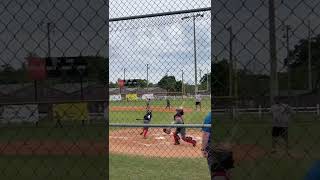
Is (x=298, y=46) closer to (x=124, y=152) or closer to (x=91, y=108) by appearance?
(x=91, y=108)

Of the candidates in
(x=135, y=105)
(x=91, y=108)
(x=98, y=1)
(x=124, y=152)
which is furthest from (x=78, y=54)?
(x=135, y=105)

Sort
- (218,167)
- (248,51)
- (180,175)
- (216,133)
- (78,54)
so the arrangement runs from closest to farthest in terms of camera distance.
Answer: (248,51), (218,167), (78,54), (216,133), (180,175)

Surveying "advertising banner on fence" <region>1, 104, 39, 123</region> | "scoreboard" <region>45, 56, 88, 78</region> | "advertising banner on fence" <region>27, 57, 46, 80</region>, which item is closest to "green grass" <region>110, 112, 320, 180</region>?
"scoreboard" <region>45, 56, 88, 78</region>

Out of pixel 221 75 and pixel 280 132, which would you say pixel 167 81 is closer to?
pixel 280 132

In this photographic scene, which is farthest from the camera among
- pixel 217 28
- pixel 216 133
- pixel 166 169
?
pixel 166 169

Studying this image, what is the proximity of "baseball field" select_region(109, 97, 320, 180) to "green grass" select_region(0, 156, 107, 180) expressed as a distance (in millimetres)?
764

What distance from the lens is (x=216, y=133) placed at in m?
5.70

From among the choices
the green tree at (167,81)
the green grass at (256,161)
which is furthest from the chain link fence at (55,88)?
the green tree at (167,81)

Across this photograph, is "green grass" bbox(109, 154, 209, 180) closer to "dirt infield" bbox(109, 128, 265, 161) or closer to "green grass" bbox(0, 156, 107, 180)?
"green grass" bbox(0, 156, 107, 180)

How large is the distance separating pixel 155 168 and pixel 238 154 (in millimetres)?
4054

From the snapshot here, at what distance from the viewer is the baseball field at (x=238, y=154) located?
6031 mm

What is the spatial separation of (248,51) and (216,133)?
2.29 metres

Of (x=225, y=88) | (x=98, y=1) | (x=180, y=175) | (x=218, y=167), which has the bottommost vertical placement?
(x=180, y=175)

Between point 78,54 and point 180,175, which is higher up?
point 78,54
